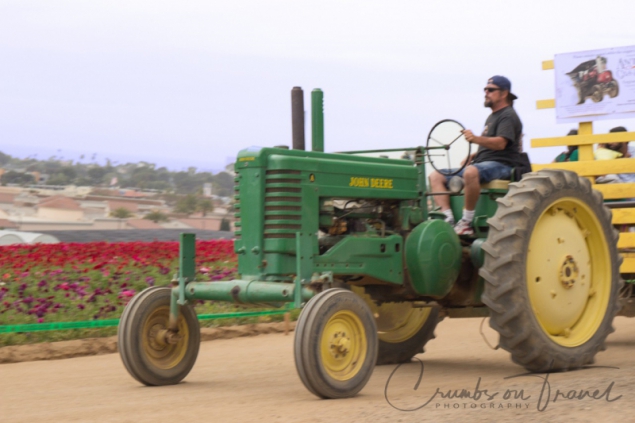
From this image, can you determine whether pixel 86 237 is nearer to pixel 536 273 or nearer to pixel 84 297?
pixel 84 297

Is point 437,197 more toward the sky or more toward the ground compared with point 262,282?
more toward the sky

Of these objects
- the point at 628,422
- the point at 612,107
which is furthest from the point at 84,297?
the point at 628,422

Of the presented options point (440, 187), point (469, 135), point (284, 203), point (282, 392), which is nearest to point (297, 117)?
point (440, 187)

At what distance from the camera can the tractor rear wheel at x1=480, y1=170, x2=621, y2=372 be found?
643 centimetres

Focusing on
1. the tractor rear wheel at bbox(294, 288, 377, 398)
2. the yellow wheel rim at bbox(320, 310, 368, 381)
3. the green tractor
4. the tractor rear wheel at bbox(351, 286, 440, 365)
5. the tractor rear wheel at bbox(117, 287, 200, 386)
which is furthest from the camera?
the tractor rear wheel at bbox(351, 286, 440, 365)

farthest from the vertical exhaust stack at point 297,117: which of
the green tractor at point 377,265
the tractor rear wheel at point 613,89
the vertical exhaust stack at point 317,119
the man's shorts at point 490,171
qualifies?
the tractor rear wheel at point 613,89

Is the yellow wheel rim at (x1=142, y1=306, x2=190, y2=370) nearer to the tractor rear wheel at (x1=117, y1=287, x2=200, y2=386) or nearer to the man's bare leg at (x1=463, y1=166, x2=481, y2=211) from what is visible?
the tractor rear wheel at (x1=117, y1=287, x2=200, y2=386)

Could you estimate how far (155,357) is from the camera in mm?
6426

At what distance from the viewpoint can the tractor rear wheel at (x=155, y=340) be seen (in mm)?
6234

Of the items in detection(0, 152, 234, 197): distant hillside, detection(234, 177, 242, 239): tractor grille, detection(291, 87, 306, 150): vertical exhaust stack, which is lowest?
detection(234, 177, 242, 239): tractor grille

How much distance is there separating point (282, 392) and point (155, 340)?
998 millimetres

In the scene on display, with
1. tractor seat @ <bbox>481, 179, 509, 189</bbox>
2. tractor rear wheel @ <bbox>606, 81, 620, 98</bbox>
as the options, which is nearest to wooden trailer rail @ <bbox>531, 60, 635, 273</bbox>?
tractor rear wheel @ <bbox>606, 81, 620, 98</bbox>

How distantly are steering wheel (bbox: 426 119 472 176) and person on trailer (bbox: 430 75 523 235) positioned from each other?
7 centimetres

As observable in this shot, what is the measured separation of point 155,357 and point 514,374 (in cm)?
261
